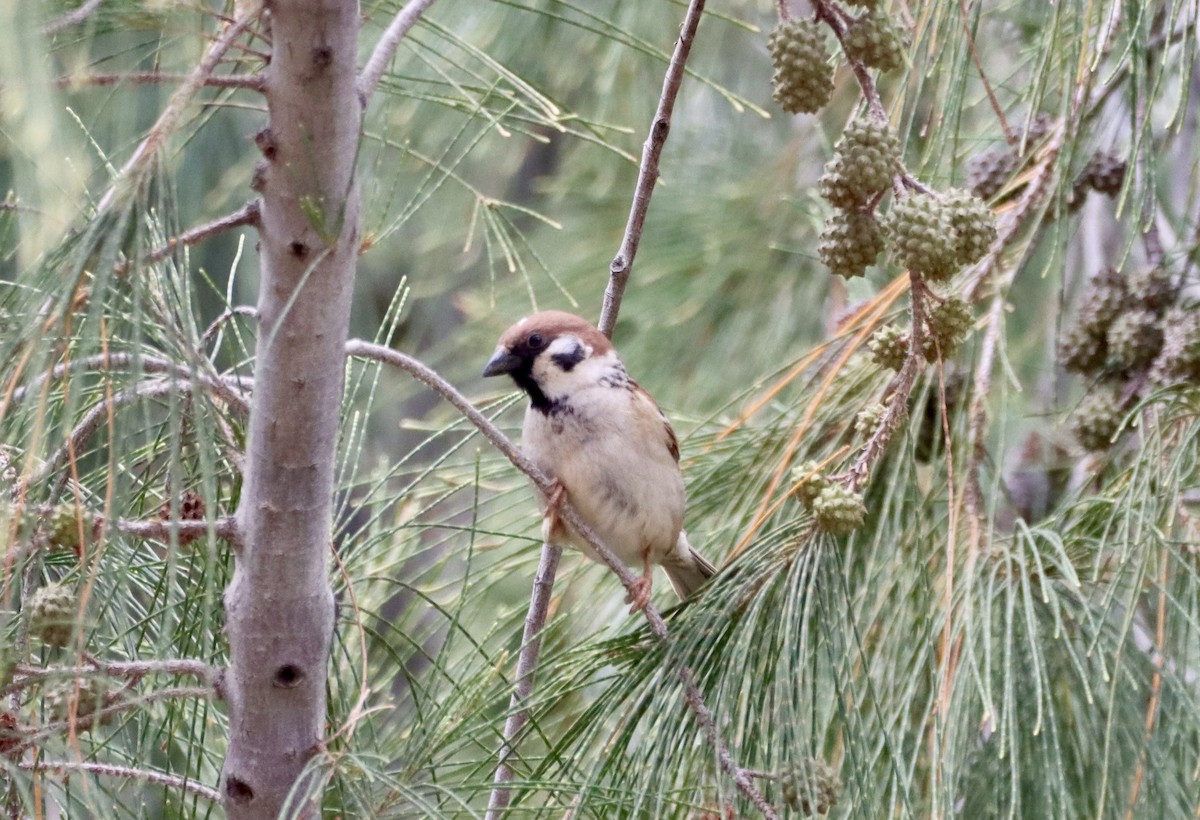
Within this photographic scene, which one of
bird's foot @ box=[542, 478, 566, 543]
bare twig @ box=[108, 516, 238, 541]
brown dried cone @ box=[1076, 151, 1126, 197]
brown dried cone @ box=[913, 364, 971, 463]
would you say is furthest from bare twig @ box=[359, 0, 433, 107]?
brown dried cone @ box=[1076, 151, 1126, 197]

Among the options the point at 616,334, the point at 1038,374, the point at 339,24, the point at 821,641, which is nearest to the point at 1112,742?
the point at 821,641

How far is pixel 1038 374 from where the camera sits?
123 inches

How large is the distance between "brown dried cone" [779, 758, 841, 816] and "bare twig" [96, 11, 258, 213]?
0.68 metres

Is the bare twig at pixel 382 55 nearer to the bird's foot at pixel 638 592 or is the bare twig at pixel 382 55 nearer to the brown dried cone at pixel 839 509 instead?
the brown dried cone at pixel 839 509

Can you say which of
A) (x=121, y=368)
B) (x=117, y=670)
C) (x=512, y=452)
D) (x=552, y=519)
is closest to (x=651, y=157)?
(x=512, y=452)

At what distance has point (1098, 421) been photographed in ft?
5.13

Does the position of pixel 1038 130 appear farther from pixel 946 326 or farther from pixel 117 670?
pixel 117 670

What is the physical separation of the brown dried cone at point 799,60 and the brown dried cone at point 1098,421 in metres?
0.66

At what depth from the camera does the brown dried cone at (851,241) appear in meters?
1.08

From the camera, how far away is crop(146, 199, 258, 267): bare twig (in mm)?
793

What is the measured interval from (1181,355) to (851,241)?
0.61 metres

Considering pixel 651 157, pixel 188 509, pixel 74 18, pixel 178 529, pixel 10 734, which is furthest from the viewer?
pixel 651 157

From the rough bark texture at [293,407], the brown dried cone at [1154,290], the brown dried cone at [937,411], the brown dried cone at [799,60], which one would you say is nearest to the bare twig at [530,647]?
the rough bark texture at [293,407]

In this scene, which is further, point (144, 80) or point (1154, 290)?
point (1154, 290)
